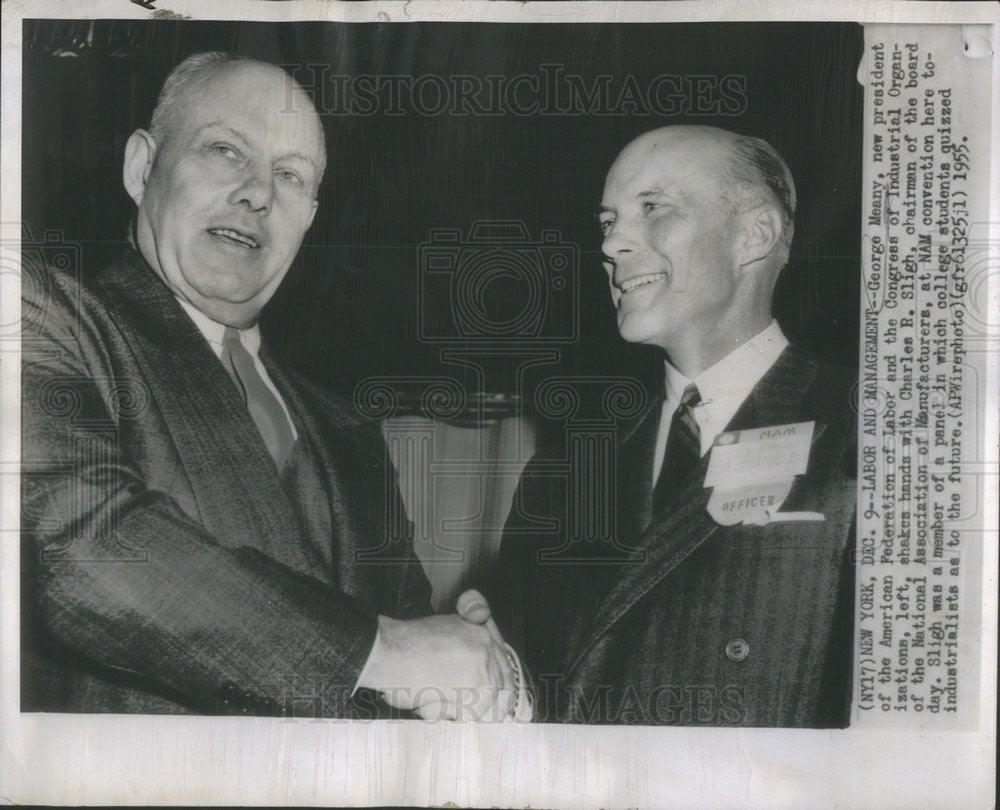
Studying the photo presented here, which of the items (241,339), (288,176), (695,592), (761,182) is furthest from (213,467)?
(761,182)

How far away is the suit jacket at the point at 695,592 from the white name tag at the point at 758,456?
0.06 ft

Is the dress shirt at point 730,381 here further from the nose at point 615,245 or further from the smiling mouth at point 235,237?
the smiling mouth at point 235,237

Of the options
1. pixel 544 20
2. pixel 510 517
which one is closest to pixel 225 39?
pixel 544 20

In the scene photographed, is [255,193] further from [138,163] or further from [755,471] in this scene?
[755,471]

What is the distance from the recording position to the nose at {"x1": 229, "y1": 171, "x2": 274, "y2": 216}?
1624 mm

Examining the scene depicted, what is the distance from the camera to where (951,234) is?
162 centimetres

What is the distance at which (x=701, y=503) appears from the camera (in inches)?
63.2

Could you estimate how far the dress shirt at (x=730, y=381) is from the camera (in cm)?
162

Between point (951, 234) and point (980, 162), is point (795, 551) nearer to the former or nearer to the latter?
point (951, 234)

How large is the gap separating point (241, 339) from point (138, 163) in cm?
43

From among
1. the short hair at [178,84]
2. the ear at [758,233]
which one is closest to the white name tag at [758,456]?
the ear at [758,233]

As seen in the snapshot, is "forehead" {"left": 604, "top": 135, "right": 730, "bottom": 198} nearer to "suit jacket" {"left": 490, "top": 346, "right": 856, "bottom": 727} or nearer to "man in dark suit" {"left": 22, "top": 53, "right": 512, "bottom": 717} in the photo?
"suit jacket" {"left": 490, "top": 346, "right": 856, "bottom": 727}

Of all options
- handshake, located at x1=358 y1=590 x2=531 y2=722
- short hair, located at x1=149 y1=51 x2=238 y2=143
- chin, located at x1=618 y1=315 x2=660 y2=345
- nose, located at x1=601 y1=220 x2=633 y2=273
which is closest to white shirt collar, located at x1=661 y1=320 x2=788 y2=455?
chin, located at x1=618 y1=315 x2=660 y2=345

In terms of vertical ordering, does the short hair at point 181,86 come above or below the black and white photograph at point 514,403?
above
